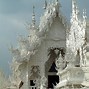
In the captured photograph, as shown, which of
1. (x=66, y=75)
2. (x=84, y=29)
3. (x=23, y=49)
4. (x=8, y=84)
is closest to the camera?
(x=66, y=75)

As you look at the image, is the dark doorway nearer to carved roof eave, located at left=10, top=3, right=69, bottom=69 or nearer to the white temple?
the white temple

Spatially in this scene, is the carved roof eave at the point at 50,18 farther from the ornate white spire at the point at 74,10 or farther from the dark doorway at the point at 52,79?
the ornate white spire at the point at 74,10

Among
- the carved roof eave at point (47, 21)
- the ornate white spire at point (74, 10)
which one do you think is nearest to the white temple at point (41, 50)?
the carved roof eave at point (47, 21)

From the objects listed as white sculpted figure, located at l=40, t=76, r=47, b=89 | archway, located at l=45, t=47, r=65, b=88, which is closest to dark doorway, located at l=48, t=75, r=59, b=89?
archway, located at l=45, t=47, r=65, b=88

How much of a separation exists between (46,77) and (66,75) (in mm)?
8110

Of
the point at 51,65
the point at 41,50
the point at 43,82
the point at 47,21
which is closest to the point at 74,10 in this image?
the point at 47,21

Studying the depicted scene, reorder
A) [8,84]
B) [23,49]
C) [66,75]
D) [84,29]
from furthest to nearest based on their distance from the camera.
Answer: [8,84] < [23,49] < [84,29] < [66,75]

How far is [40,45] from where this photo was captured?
63.8 feet

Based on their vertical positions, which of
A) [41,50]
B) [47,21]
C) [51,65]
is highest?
[47,21]

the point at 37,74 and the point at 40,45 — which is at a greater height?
the point at 40,45

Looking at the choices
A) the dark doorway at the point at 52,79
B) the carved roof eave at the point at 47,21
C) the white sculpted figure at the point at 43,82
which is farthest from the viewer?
the dark doorway at the point at 52,79

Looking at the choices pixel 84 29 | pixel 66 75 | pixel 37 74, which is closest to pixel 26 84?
pixel 37 74

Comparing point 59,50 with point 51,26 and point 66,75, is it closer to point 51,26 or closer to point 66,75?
point 51,26

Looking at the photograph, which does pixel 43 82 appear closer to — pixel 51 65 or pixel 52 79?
pixel 51 65
